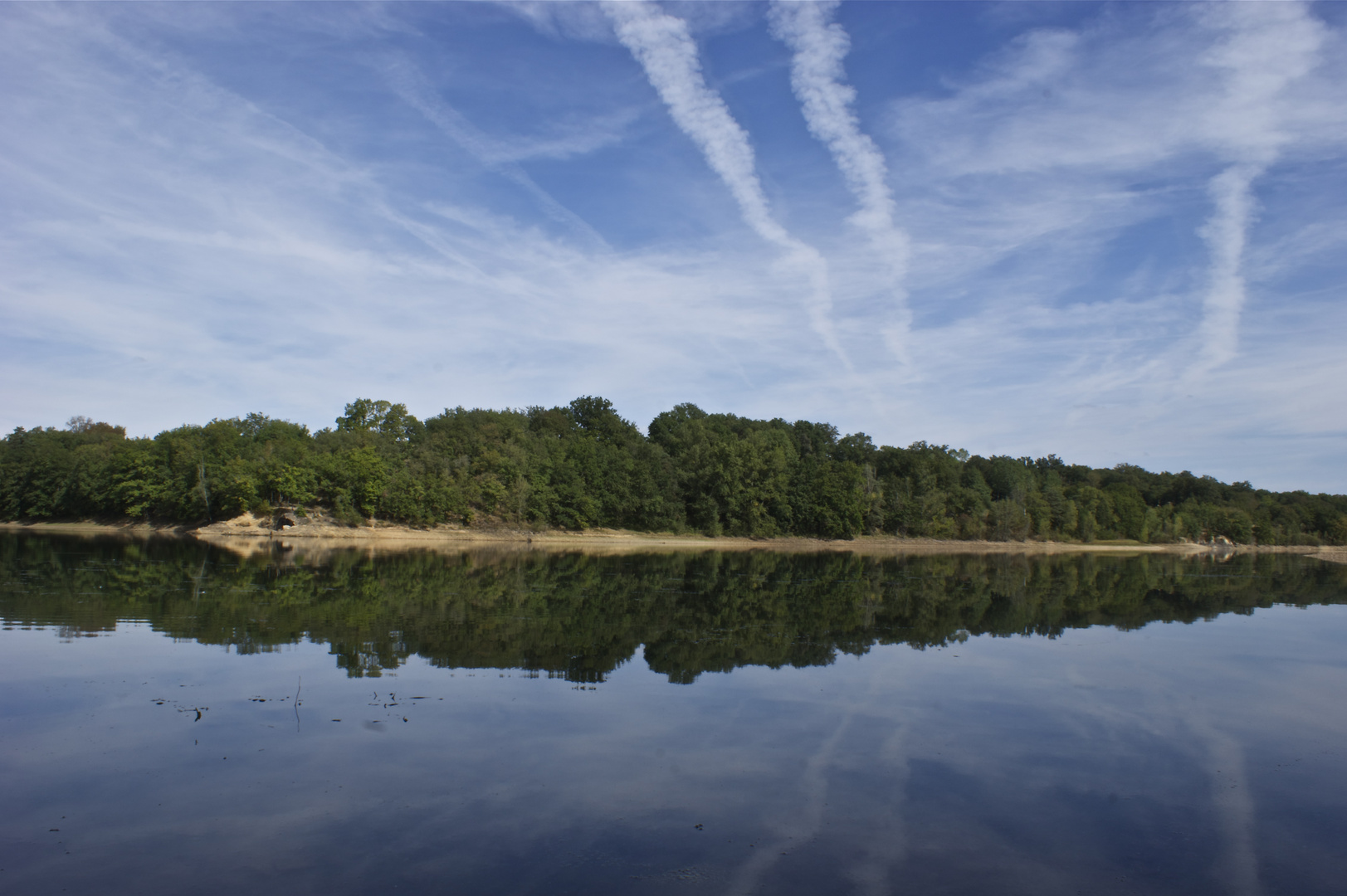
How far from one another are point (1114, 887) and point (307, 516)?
237ft

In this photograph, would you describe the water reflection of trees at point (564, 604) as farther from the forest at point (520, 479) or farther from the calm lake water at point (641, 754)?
the forest at point (520, 479)

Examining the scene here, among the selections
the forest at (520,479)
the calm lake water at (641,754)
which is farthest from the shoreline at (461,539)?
the calm lake water at (641,754)

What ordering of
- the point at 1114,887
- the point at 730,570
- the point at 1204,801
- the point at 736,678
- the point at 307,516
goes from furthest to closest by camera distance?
the point at 307,516
the point at 730,570
the point at 736,678
the point at 1204,801
the point at 1114,887

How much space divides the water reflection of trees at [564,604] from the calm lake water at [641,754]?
21 centimetres

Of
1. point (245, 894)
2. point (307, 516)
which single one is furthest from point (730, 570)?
point (307, 516)

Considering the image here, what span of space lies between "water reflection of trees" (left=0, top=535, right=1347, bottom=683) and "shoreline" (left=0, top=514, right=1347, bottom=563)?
16508 millimetres

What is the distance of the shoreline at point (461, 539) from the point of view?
205 ft

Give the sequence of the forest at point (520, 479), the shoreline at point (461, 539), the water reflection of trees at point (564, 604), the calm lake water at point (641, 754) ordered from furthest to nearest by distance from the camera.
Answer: the forest at point (520, 479) < the shoreline at point (461, 539) < the water reflection of trees at point (564, 604) < the calm lake water at point (641, 754)

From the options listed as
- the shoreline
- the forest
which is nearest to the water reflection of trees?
the shoreline

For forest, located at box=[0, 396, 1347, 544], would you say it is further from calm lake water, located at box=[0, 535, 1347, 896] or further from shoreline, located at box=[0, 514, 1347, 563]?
calm lake water, located at box=[0, 535, 1347, 896]

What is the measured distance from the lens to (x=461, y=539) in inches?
2803

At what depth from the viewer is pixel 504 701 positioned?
11742mm

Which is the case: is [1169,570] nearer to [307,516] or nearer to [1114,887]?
[1114,887]

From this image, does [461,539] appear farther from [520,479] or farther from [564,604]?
[564,604]
